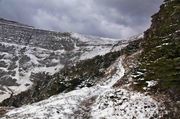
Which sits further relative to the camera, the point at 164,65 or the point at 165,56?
the point at 165,56

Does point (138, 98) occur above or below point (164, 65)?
below

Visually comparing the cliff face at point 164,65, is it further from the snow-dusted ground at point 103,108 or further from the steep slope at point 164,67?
the snow-dusted ground at point 103,108

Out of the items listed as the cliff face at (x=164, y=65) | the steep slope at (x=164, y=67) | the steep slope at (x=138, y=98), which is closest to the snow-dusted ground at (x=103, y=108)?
the steep slope at (x=138, y=98)

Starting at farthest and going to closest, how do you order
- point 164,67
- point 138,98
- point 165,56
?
point 165,56
point 164,67
point 138,98

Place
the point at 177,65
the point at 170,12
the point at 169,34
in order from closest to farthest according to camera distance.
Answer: the point at 177,65 < the point at 169,34 < the point at 170,12

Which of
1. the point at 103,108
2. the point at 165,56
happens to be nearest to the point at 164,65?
the point at 165,56

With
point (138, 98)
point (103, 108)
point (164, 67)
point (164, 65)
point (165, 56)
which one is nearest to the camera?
point (138, 98)

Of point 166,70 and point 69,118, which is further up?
point 166,70

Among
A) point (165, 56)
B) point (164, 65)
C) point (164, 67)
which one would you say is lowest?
point (164, 67)

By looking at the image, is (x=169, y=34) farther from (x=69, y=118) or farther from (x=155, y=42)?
(x=69, y=118)

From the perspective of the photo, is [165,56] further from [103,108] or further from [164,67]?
[103,108]

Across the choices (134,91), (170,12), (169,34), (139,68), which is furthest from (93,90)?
(170,12)

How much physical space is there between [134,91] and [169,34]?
21.3 metres

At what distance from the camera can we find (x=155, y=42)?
75.5 metres
